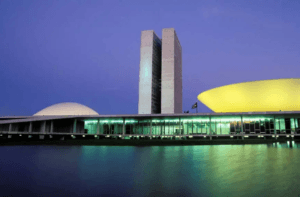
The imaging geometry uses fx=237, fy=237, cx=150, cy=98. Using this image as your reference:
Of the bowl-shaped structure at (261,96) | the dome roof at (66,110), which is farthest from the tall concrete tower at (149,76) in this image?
the bowl-shaped structure at (261,96)

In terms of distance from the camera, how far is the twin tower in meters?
68.1

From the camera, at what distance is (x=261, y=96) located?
33281 millimetres

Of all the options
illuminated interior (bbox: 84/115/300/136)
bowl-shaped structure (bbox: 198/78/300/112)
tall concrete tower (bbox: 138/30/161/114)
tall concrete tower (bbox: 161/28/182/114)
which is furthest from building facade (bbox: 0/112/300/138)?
tall concrete tower (bbox: 161/28/182/114)

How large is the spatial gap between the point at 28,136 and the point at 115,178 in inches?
1532

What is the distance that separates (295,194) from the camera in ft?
14.0

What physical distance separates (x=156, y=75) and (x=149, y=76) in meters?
4.88

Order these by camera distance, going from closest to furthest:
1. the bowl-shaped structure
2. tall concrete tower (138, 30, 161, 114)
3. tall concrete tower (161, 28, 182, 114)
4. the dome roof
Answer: the bowl-shaped structure → the dome roof → tall concrete tower (138, 30, 161, 114) → tall concrete tower (161, 28, 182, 114)

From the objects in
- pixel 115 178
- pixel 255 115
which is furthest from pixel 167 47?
pixel 115 178

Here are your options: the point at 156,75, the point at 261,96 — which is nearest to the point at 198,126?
the point at 261,96

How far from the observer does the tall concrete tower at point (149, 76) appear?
67.6 metres

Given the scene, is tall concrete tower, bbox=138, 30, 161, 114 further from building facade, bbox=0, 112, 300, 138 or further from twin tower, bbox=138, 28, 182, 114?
building facade, bbox=0, 112, 300, 138

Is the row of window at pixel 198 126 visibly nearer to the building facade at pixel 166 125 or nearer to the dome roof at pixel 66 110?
the building facade at pixel 166 125

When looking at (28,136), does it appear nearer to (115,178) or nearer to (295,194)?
(115,178)

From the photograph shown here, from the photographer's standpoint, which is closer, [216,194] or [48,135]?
[216,194]
